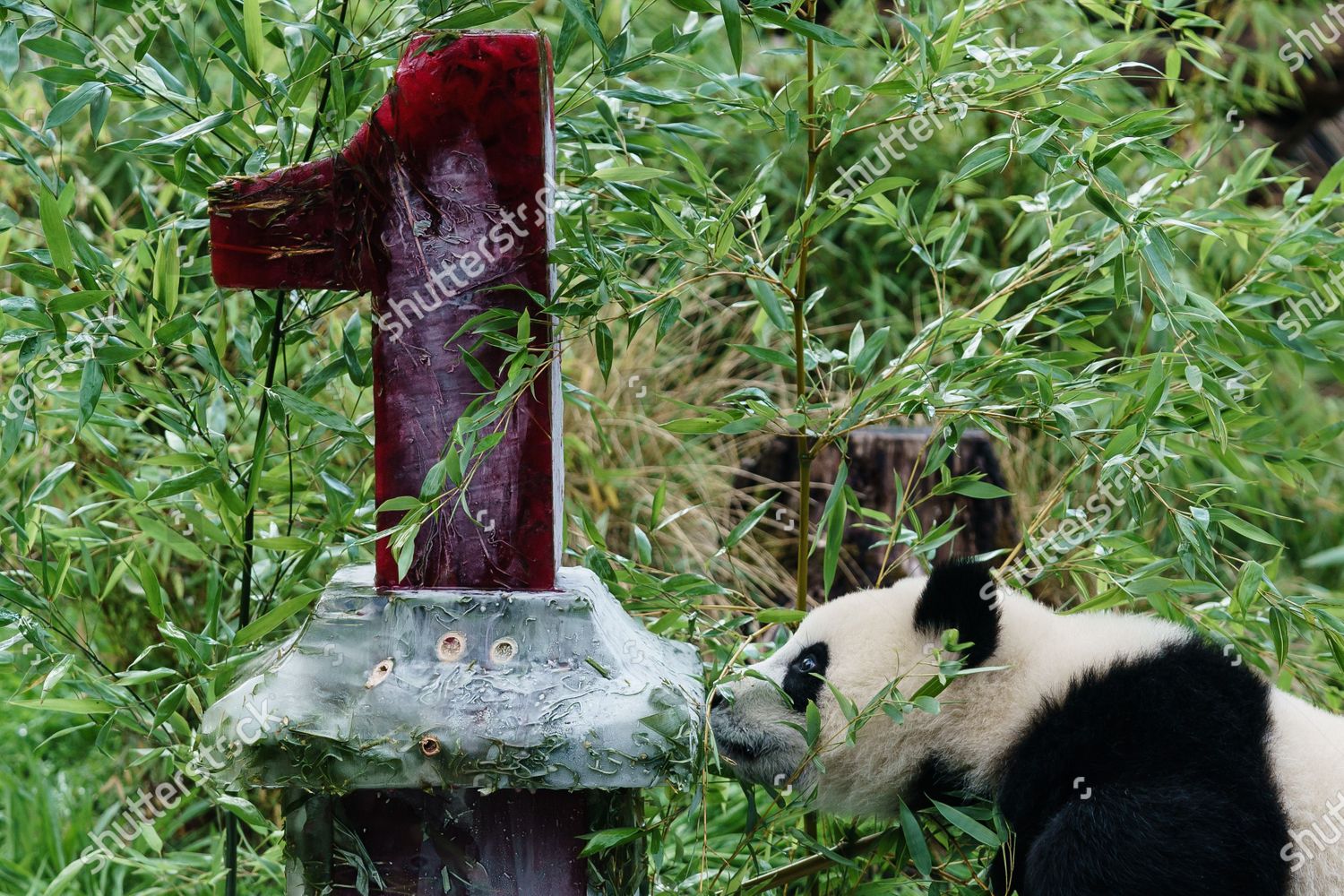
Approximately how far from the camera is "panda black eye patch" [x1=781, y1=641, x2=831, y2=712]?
5.94ft

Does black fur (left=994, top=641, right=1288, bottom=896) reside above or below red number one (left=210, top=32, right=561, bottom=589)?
below

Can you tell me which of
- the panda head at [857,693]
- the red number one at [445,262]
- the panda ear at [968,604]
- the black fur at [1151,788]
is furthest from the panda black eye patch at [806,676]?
the red number one at [445,262]

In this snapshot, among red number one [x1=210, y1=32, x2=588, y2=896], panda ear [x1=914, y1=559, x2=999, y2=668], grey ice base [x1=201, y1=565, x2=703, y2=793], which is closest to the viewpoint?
grey ice base [x1=201, y1=565, x2=703, y2=793]

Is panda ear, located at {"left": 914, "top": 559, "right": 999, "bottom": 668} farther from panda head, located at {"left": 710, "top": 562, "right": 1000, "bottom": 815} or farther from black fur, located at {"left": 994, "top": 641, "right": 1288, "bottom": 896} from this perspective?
black fur, located at {"left": 994, "top": 641, "right": 1288, "bottom": 896}

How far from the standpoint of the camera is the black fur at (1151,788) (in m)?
1.43

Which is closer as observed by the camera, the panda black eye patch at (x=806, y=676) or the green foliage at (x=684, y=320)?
the green foliage at (x=684, y=320)

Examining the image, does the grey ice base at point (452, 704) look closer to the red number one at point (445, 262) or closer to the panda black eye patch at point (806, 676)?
the red number one at point (445, 262)

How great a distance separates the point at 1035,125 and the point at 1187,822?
3.07ft

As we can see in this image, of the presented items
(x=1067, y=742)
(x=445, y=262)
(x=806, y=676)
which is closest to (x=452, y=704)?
(x=445, y=262)

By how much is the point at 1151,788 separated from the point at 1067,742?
12 centimetres

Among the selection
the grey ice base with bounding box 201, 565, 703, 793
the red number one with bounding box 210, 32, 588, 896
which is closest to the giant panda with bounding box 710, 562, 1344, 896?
the grey ice base with bounding box 201, 565, 703, 793

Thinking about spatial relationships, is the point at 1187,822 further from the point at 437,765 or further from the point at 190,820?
the point at 190,820

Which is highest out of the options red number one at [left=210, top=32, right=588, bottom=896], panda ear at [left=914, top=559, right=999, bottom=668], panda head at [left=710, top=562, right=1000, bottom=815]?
red number one at [left=210, top=32, right=588, bottom=896]

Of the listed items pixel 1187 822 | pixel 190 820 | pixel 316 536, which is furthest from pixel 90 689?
pixel 190 820
